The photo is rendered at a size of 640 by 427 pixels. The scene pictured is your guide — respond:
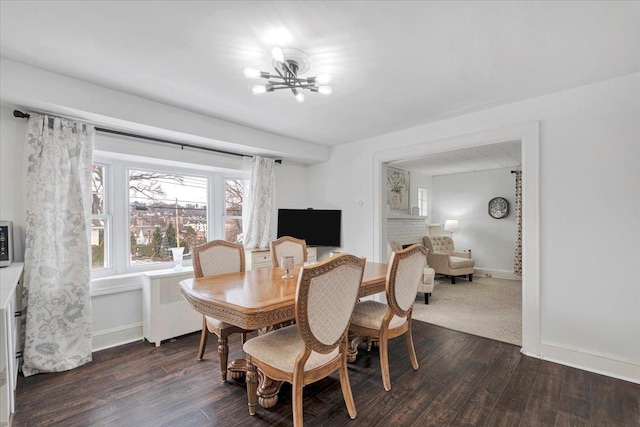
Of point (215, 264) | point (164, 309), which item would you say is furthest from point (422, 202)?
point (164, 309)

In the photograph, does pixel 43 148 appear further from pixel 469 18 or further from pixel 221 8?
pixel 469 18

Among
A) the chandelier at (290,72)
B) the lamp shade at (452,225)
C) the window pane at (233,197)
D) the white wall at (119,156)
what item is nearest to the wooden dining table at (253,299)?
the white wall at (119,156)

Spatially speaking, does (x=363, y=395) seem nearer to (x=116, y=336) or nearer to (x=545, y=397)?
(x=545, y=397)

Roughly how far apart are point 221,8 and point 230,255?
2.07 metres

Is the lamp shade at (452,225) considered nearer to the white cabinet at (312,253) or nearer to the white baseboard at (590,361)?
the white cabinet at (312,253)

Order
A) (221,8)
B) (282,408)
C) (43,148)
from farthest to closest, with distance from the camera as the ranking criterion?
(43,148) < (282,408) < (221,8)

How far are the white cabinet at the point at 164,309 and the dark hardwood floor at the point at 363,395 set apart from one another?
31 cm

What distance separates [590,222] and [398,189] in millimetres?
3728

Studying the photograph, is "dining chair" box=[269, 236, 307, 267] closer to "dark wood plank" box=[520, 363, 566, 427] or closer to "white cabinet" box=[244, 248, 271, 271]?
"white cabinet" box=[244, 248, 271, 271]

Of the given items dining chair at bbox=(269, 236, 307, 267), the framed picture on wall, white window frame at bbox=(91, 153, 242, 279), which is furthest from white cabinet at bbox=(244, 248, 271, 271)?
the framed picture on wall

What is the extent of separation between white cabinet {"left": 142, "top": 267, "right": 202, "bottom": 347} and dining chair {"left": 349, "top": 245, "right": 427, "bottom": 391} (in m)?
1.84

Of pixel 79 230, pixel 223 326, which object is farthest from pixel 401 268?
pixel 79 230

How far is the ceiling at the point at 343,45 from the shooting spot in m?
1.63

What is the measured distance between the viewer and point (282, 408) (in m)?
2.00
